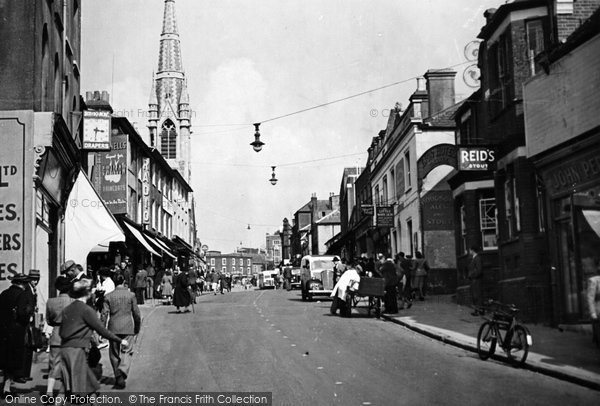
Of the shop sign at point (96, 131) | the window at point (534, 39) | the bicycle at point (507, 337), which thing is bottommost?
the bicycle at point (507, 337)

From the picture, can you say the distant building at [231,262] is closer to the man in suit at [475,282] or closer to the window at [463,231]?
the window at [463,231]

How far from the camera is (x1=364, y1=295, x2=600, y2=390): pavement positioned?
12087 mm

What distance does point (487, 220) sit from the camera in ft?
84.0

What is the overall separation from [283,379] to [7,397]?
4065 mm

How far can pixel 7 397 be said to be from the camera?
10977 millimetres

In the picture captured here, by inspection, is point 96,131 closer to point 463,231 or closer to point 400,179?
point 463,231

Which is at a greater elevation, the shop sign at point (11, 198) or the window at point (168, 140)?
the window at point (168, 140)

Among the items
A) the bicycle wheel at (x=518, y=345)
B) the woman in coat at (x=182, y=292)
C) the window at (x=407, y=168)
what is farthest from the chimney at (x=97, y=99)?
the bicycle wheel at (x=518, y=345)

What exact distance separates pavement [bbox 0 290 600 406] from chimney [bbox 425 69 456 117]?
17.5 m

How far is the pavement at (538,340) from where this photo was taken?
1209 centimetres

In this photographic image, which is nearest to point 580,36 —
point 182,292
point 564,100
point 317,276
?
point 564,100

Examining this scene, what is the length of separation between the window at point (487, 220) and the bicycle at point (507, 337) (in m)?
11.1

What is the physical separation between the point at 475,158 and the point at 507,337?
9011mm

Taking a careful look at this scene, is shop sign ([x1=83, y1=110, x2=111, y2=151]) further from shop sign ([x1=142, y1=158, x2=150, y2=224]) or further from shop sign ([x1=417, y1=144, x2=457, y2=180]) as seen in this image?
shop sign ([x1=142, y1=158, x2=150, y2=224])
